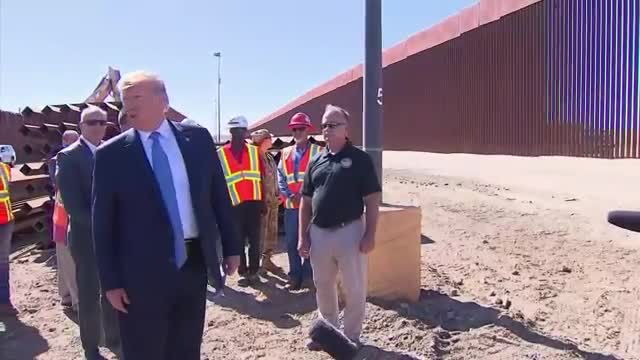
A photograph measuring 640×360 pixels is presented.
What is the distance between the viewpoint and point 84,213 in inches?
156

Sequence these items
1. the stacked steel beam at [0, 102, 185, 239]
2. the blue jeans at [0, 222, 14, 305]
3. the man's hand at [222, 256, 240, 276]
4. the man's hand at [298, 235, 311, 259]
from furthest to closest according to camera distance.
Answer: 1. the stacked steel beam at [0, 102, 185, 239]
2. the blue jeans at [0, 222, 14, 305]
3. the man's hand at [298, 235, 311, 259]
4. the man's hand at [222, 256, 240, 276]

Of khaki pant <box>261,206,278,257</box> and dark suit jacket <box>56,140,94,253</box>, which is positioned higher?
dark suit jacket <box>56,140,94,253</box>

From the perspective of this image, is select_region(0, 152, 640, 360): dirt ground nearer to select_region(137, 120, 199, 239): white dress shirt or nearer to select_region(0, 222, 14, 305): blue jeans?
select_region(0, 222, 14, 305): blue jeans

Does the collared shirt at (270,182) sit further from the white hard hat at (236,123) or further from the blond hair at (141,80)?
the blond hair at (141,80)

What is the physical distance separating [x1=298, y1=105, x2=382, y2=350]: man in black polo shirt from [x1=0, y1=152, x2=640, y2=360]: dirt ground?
52 cm

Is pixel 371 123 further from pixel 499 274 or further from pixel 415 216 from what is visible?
pixel 499 274

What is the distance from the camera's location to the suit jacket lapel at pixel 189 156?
2.81 meters

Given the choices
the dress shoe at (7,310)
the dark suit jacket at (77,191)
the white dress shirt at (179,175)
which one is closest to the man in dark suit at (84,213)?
the dark suit jacket at (77,191)

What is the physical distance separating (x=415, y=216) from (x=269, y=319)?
64.4 inches

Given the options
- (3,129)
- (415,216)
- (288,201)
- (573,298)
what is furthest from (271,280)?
(3,129)

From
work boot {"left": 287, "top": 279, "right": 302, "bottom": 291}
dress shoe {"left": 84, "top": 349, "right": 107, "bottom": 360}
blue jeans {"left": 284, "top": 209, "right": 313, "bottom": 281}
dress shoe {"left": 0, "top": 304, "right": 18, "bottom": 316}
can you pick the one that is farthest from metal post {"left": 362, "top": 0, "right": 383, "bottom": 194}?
dress shoe {"left": 0, "top": 304, "right": 18, "bottom": 316}

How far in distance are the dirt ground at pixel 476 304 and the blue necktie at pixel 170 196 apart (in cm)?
217

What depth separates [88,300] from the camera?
4.14m

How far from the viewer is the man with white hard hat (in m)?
6.33
